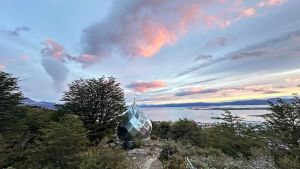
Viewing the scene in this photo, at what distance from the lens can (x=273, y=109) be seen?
106 ft

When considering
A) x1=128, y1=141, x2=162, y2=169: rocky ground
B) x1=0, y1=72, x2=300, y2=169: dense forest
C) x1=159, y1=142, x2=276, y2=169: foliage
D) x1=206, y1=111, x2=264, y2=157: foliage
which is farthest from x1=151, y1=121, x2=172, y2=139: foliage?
x1=159, y1=142, x2=276, y2=169: foliage

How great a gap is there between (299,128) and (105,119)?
19477 mm

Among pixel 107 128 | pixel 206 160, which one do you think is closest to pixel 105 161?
pixel 206 160

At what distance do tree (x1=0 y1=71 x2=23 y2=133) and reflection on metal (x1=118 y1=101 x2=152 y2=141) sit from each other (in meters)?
10.6

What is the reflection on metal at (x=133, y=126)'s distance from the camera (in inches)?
1217

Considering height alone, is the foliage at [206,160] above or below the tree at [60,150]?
below

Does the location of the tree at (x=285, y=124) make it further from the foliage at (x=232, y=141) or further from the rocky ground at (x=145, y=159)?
the rocky ground at (x=145, y=159)

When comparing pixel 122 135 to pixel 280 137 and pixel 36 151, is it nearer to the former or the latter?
pixel 36 151

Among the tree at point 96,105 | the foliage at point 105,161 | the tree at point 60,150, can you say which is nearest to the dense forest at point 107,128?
the tree at point 96,105

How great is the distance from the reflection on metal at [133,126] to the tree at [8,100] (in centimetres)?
1062

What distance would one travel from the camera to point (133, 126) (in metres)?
31.2

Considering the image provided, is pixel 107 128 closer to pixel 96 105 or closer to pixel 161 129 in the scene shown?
pixel 96 105

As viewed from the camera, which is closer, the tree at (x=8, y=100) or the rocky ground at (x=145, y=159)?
the rocky ground at (x=145, y=159)

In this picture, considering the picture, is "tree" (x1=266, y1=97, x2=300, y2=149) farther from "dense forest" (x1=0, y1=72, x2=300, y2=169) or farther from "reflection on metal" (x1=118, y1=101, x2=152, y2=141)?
"reflection on metal" (x1=118, y1=101, x2=152, y2=141)
